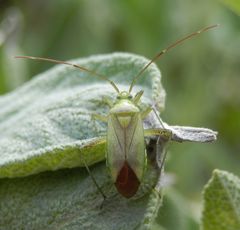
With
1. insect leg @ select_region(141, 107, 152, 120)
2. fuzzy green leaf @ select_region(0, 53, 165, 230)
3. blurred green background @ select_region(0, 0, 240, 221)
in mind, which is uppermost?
insect leg @ select_region(141, 107, 152, 120)

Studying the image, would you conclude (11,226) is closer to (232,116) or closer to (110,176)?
(110,176)

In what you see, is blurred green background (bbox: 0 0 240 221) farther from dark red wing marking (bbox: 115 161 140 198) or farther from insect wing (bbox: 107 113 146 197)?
dark red wing marking (bbox: 115 161 140 198)

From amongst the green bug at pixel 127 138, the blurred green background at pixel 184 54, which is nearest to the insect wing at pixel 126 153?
the green bug at pixel 127 138

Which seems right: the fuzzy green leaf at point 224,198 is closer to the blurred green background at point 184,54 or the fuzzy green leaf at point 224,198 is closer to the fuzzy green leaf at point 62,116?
the fuzzy green leaf at point 62,116

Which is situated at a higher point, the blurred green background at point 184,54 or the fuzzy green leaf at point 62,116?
the fuzzy green leaf at point 62,116

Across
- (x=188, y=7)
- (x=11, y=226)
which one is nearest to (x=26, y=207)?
(x=11, y=226)

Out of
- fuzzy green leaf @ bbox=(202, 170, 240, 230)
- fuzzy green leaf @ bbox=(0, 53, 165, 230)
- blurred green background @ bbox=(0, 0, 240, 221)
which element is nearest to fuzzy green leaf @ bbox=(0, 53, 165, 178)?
fuzzy green leaf @ bbox=(0, 53, 165, 230)

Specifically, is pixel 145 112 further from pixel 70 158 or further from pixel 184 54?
pixel 184 54
